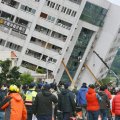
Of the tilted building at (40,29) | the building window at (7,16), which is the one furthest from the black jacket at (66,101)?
the building window at (7,16)

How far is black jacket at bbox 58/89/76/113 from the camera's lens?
1606cm

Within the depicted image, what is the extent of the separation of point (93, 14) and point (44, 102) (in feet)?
202

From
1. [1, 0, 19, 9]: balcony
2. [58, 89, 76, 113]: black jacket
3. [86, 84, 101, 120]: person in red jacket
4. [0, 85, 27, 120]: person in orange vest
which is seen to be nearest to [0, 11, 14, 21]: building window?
[1, 0, 19, 9]: balcony

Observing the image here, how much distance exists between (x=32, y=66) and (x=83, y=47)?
9748mm

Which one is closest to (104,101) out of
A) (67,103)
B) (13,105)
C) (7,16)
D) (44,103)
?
(67,103)

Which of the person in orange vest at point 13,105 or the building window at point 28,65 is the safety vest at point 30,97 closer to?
the person in orange vest at point 13,105

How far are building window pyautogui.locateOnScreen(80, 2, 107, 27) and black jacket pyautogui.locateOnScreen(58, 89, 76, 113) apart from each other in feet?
186

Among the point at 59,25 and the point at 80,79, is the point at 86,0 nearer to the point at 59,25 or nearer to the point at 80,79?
the point at 59,25

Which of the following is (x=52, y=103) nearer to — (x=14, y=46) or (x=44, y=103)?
(x=44, y=103)

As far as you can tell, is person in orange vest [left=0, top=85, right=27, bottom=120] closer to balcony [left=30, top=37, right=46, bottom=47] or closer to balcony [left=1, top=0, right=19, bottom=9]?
balcony [left=30, top=37, right=46, bottom=47]

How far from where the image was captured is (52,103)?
555 inches

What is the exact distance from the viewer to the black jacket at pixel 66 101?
16.1m

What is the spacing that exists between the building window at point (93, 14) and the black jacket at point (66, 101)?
186 ft

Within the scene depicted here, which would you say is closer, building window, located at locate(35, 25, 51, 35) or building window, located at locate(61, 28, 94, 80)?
building window, located at locate(35, 25, 51, 35)
